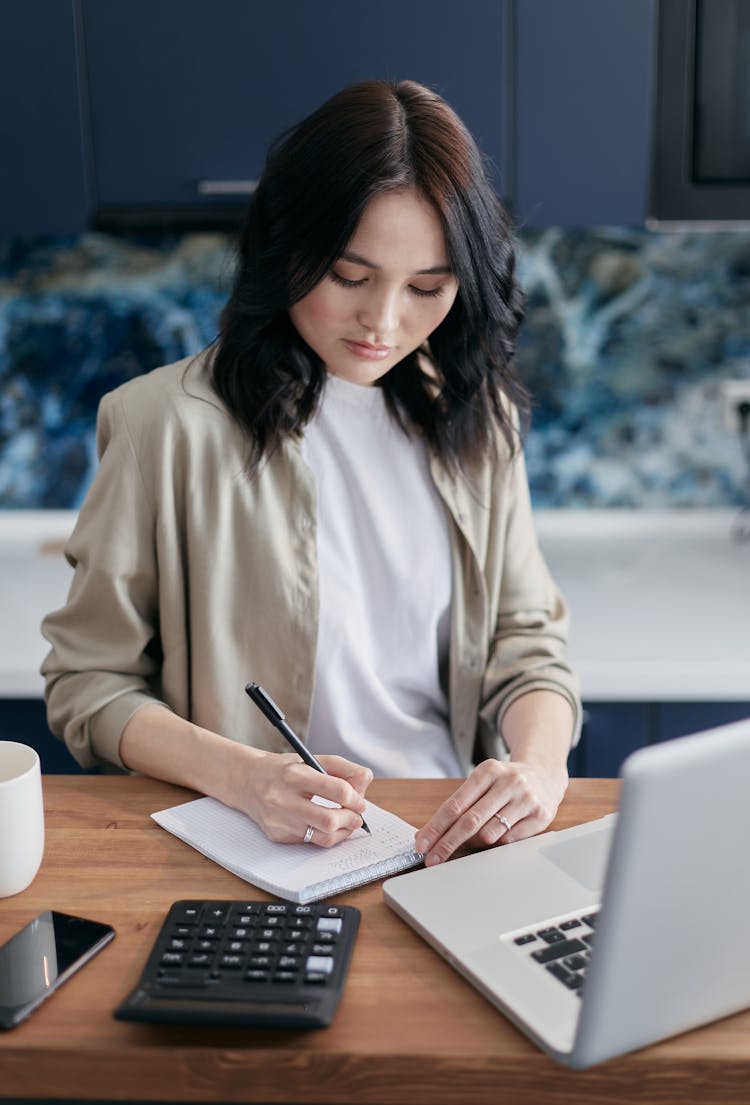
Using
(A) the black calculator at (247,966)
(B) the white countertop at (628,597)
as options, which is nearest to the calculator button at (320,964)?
(A) the black calculator at (247,966)

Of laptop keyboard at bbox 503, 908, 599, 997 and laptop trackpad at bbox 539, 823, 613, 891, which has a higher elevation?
laptop keyboard at bbox 503, 908, 599, 997

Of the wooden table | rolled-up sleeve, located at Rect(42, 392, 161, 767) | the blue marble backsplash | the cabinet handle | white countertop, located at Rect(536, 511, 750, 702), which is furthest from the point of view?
the blue marble backsplash

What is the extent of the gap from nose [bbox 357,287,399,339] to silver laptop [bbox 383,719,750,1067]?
2.06 feet

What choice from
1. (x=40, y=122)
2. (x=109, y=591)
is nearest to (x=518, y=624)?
Result: (x=109, y=591)

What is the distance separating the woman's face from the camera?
125 cm

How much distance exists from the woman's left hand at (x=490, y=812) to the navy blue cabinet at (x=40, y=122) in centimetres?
129

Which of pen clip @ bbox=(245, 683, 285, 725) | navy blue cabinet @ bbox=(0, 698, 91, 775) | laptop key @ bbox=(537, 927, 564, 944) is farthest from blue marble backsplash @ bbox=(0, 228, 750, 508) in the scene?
laptop key @ bbox=(537, 927, 564, 944)

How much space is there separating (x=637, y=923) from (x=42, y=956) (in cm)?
46

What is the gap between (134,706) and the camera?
130cm

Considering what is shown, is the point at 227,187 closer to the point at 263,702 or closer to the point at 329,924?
the point at 263,702

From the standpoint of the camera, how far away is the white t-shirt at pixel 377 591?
148 cm

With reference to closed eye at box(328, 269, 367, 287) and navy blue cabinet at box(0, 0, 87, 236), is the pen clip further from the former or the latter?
navy blue cabinet at box(0, 0, 87, 236)

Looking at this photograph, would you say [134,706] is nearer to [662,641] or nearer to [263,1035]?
[263,1035]

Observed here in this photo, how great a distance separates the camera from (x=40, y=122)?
1898mm
